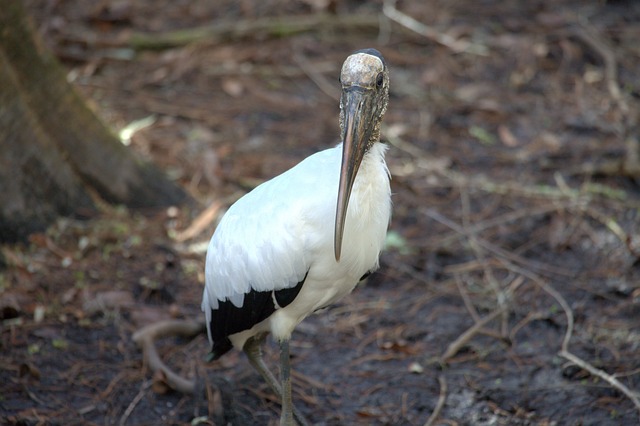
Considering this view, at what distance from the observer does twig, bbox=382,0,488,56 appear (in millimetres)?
7848

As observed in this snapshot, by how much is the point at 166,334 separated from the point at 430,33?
4724mm

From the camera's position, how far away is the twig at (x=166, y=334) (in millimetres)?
4074

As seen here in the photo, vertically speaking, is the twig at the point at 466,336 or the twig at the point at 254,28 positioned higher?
the twig at the point at 254,28

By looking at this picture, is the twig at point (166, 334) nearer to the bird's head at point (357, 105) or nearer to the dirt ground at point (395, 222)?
the dirt ground at point (395, 222)

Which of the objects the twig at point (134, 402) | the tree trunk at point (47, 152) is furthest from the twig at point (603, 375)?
the tree trunk at point (47, 152)

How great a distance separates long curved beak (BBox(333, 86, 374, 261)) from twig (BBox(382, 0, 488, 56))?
4845 millimetres

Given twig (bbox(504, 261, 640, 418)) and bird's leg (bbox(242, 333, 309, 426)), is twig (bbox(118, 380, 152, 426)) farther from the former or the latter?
twig (bbox(504, 261, 640, 418))

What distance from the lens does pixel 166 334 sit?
14.5 ft

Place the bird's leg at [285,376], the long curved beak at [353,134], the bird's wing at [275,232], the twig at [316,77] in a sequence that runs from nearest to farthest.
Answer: the long curved beak at [353,134] → the bird's wing at [275,232] → the bird's leg at [285,376] → the twig at [316,77]

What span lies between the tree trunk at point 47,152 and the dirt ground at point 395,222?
16cm

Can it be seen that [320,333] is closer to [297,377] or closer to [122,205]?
[297,377]

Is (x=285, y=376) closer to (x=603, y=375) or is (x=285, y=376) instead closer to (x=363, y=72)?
(x=363, y=72)

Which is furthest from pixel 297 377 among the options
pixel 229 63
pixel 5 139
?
pixel 229 63

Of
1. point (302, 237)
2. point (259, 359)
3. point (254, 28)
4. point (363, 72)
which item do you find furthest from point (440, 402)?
point (254, 28)
